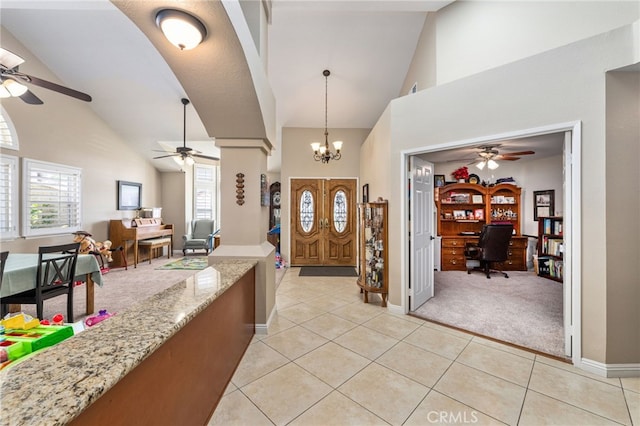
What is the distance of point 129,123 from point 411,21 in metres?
6.17

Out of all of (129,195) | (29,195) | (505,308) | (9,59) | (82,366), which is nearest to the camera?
(82,366)

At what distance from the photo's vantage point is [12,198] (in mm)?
3807

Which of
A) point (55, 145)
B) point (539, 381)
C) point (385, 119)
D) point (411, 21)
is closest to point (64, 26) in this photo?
point (55, 145)

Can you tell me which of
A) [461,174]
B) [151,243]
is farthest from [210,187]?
[461,174]

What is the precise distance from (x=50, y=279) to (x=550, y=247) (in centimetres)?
783

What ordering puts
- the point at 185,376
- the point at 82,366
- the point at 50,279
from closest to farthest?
the point at 82,366 < the point at 185,376 < the point at 50,279

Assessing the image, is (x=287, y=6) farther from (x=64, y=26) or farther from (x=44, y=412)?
(x=44, y=412)

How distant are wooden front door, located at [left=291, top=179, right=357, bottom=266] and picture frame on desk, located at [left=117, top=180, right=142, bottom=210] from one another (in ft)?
14.0

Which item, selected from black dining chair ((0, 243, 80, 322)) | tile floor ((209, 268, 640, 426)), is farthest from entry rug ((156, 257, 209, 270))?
tile floor ((209, 268, 640, 426))

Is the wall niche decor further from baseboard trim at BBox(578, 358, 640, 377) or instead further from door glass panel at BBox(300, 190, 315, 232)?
baseboard trim at BBox(578, 358, 640, 377)

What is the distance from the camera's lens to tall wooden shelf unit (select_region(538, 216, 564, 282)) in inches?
180

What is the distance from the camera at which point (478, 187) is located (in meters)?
5.47

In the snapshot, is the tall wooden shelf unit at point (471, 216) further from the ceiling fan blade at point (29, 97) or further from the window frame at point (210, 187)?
the window frame at point (210, 187)

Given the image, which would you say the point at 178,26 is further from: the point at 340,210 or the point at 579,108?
the point at 340,210
